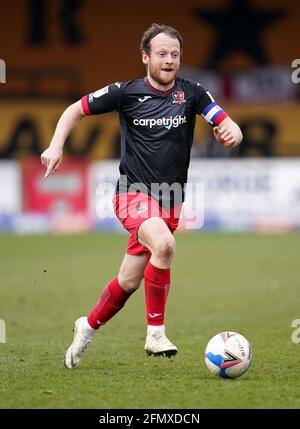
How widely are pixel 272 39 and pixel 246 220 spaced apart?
922 cm

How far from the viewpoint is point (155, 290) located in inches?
269

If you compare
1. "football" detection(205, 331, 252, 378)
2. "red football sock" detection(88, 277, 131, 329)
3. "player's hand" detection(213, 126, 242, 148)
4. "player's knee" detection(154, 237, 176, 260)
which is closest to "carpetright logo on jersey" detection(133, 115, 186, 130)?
"player's hand" detection(213, 126, 242, 148)

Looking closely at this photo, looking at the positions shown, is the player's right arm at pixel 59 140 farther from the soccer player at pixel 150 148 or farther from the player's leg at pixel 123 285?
the player's leg at pixel 123 285

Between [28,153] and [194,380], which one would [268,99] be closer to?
[28,153]

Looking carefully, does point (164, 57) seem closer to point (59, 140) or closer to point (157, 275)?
point (59, 140)

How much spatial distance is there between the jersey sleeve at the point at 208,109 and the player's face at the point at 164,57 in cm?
25

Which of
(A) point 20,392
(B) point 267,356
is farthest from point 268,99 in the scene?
(A) point 20,392

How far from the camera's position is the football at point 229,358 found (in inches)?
248

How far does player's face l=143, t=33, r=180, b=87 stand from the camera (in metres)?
6.89

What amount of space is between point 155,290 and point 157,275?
134 millimetres

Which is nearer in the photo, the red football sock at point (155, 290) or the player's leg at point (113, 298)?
the red football sock at point (155, 290)

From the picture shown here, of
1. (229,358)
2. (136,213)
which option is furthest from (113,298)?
(229,358)

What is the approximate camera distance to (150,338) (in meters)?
6.89

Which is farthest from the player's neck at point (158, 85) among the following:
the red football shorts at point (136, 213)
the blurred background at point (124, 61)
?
the blurred background at point (124, 61)
